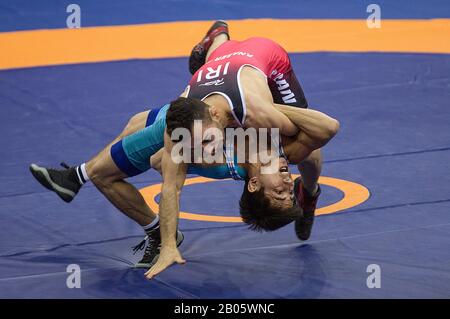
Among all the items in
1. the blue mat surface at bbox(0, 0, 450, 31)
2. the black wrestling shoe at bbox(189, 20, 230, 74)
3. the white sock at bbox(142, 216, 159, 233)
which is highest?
the blue mat surface at bbox(0, 0, 450, 31)

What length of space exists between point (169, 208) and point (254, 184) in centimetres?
51

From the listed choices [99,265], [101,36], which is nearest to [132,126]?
[99,265]

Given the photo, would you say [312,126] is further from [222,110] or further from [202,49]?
[202,49]

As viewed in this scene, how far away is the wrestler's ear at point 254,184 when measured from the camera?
5.73m

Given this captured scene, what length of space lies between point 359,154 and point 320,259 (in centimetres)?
213

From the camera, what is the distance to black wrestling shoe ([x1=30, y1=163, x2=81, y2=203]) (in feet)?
20.6

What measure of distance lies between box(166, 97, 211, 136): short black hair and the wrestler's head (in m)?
0.48

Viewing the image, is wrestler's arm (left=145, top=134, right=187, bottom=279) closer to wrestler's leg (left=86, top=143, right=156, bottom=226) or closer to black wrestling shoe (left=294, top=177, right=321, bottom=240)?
wrestler's leg (left=86, top=143, right=156, bottom=226)

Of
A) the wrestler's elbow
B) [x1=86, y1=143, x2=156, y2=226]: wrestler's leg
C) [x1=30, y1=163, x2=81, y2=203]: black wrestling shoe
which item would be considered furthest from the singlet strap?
[x1=30, y1=163, x2=81, y2=203]: black wrestling shoe

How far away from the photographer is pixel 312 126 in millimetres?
5828

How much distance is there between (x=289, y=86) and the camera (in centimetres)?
676

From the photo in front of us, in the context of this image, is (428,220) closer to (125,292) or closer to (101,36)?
(125,292)

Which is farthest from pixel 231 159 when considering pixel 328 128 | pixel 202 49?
pixel 202 49

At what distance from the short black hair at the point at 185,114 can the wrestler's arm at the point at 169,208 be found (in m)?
0.15
